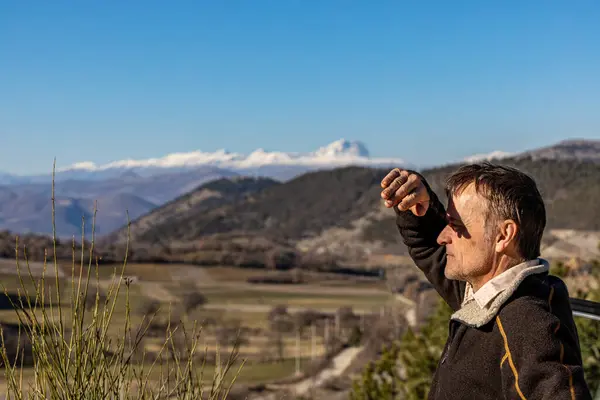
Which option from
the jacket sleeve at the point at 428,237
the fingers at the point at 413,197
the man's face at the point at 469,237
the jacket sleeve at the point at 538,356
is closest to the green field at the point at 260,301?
the jacket sleeve at the point at 428,237

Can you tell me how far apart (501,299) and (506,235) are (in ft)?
0.39

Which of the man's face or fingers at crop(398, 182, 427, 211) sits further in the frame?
fingers at crop(398, 182, 427, 211)

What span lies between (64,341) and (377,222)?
279 ft

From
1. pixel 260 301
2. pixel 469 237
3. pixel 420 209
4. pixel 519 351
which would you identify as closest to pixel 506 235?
pixel 469 237

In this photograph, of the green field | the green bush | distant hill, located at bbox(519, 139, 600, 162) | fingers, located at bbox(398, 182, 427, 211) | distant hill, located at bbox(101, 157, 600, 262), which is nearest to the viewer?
the green bush

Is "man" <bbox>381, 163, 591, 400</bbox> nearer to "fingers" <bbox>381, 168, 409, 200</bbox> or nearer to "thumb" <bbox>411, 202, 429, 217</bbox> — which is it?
"fingers" <bbox>381, 168, 409, 200</bbox>

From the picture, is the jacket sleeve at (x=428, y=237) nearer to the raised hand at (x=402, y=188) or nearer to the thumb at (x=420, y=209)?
the thumb at (x=420, y=209)

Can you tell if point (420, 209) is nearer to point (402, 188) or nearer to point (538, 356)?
point (402, 188)

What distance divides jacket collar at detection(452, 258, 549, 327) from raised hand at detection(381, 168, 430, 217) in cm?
30

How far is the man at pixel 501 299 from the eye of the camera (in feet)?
3.55

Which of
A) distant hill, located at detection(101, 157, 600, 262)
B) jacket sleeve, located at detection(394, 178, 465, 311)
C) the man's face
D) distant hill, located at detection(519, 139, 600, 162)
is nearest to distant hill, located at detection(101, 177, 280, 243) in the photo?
distant hill, located at detection(101, 157, 600, 262)

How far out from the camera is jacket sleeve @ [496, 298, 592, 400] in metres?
1.02

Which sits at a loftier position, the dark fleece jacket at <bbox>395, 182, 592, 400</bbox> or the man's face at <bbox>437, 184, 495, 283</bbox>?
the man's face at <bbox>437, 184, 495, 283</bbox>

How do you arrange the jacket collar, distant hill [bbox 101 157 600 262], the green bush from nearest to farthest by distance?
the jacket collar
the green bush
distant hill [bbox 101 157 600 262]
